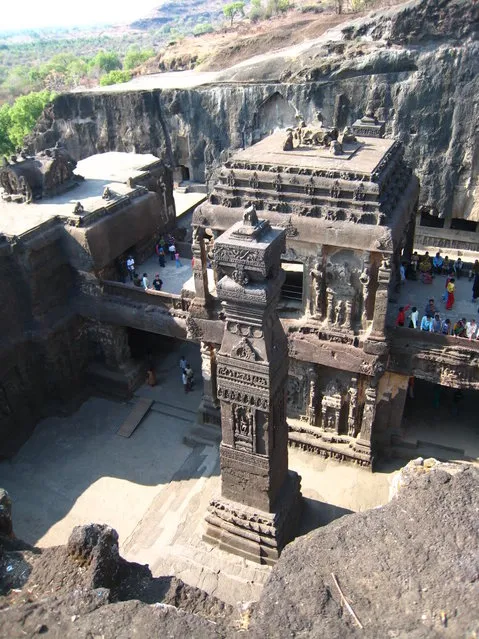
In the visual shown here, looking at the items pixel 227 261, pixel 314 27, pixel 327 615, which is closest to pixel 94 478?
pixel 227 261

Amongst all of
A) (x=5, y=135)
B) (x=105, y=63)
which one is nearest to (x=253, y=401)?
(x=5, y=135)

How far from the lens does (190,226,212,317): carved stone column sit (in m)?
13.7

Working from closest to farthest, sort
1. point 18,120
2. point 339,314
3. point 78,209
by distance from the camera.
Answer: point 339,314 → point 78,209 → point 18,120

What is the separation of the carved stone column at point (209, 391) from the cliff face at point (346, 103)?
16420mm

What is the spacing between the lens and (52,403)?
1725 centimetres

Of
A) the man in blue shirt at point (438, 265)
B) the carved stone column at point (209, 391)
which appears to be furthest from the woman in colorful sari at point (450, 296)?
the carved stone column at point (209, 391)

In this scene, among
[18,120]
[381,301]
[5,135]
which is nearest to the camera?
[381,301]

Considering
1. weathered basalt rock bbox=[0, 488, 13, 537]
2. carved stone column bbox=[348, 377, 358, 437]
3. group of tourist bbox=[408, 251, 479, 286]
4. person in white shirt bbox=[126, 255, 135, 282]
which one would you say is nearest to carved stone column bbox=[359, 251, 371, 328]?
carved stone column bbox=[348, 377, 358, 437]

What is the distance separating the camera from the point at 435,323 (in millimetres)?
13047

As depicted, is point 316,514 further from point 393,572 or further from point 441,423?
point 393,572

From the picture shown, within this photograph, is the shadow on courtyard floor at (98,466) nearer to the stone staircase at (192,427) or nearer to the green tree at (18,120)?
the stone staircase at (192,427)

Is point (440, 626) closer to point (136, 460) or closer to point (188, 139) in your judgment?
point (136, 460)

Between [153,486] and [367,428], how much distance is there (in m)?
5.89

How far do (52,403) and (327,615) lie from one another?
46.9 feet
